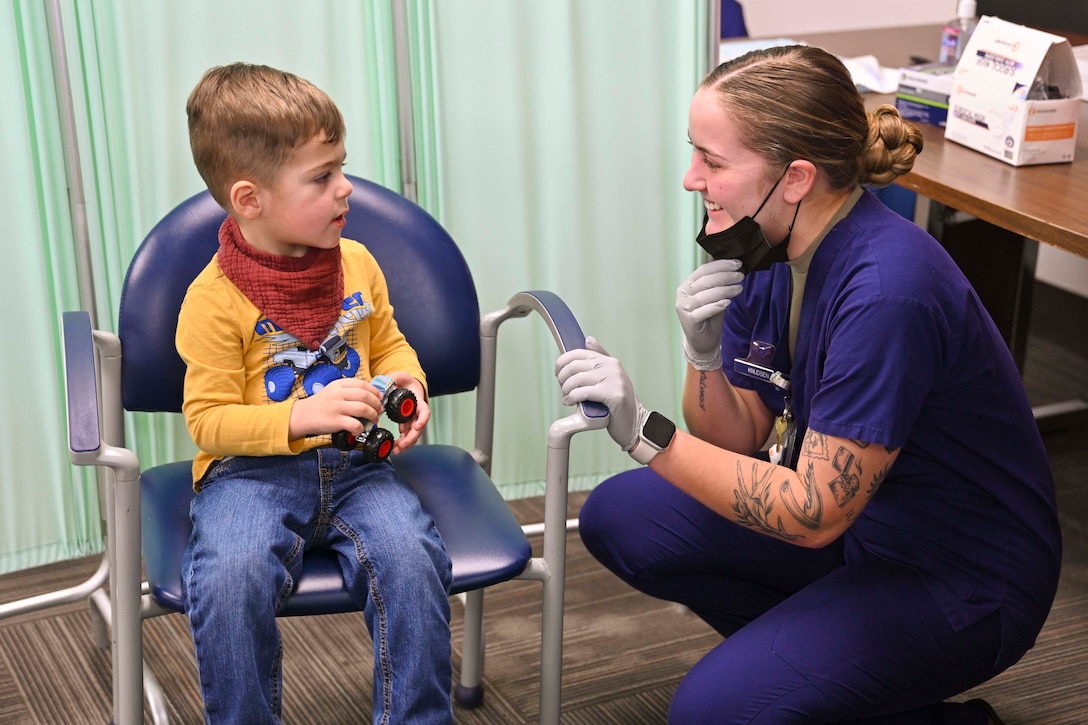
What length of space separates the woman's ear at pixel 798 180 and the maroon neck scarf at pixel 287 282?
58 cm

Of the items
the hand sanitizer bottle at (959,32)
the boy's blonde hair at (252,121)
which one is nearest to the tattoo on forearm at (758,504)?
the boy's blonde hair at (252,121)

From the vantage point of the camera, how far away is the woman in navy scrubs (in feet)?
4.43

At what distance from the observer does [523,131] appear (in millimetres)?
Result: 2184

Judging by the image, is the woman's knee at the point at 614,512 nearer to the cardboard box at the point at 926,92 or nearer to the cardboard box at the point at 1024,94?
the cardboard box at the point at 1024,94

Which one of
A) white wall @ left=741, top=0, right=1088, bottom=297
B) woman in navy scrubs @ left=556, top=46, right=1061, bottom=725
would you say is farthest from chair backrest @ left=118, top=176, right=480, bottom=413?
white wall @ left=741, top=0, right=1088, bottom=297

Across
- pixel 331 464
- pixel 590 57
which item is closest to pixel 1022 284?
pixel 590 57

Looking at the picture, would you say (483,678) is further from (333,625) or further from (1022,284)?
(1022,284)

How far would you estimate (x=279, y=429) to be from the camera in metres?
1.40

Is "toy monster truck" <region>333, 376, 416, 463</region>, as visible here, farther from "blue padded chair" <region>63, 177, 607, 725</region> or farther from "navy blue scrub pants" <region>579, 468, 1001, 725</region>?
"navy blue scrub pants" <region>579, 468, 1001, 725</region>

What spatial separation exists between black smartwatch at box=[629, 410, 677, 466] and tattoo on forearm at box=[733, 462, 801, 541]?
0.31 ft

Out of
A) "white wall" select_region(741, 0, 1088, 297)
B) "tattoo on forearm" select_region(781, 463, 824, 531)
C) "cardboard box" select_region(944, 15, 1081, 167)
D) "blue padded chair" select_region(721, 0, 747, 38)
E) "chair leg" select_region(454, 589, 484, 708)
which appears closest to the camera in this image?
"tattoo on forearm" select_region(781, 463, 824, 531)

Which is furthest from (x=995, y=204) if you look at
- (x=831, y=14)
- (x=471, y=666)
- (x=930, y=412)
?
(x=831, y=14)

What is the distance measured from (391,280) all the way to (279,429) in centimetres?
34

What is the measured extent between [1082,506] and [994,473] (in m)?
1.18
